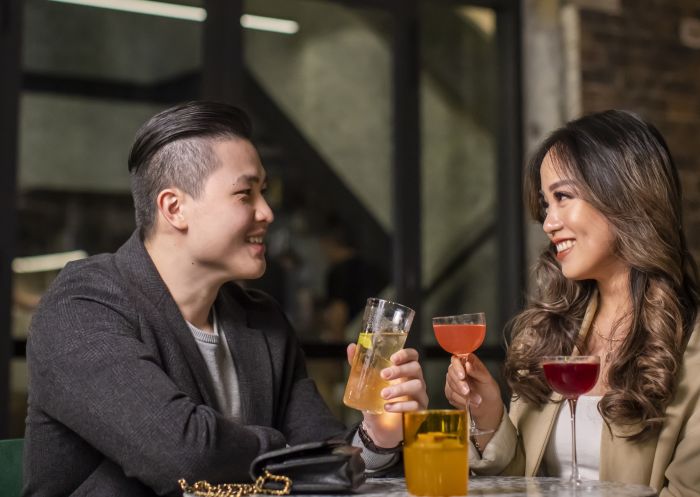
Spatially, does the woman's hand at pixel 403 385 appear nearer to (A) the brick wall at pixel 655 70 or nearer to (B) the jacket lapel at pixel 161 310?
(B) the jacket lapel at pixel 161 310

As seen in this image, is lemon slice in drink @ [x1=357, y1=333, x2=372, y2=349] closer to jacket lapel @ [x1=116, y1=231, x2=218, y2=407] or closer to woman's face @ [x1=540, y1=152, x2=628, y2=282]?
jacket lapel @ [x1=116, y1=231, x2=218, y2=407]

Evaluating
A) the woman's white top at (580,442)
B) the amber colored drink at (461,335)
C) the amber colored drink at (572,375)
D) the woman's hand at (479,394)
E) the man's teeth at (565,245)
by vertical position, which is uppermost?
the man's teeth at (565,245)

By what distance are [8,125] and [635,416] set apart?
2.69 m

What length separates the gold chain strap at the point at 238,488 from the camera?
5.21ft

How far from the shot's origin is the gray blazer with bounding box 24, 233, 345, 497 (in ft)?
5.61

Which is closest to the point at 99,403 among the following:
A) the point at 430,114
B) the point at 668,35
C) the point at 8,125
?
the point at 8,125

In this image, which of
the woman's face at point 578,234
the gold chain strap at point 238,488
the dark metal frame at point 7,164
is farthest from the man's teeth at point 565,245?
the dark metal frame at point 7,164

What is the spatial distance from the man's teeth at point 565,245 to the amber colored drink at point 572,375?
0.50m

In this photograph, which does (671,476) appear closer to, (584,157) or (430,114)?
(584,157)

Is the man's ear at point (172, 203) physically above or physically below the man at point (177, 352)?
above

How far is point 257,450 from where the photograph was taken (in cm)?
176

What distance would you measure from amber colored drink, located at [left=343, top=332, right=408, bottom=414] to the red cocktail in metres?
0.29

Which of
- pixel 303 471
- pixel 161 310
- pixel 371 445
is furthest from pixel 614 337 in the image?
pixel 161 310

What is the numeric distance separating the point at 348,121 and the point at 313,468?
16.4 feet
